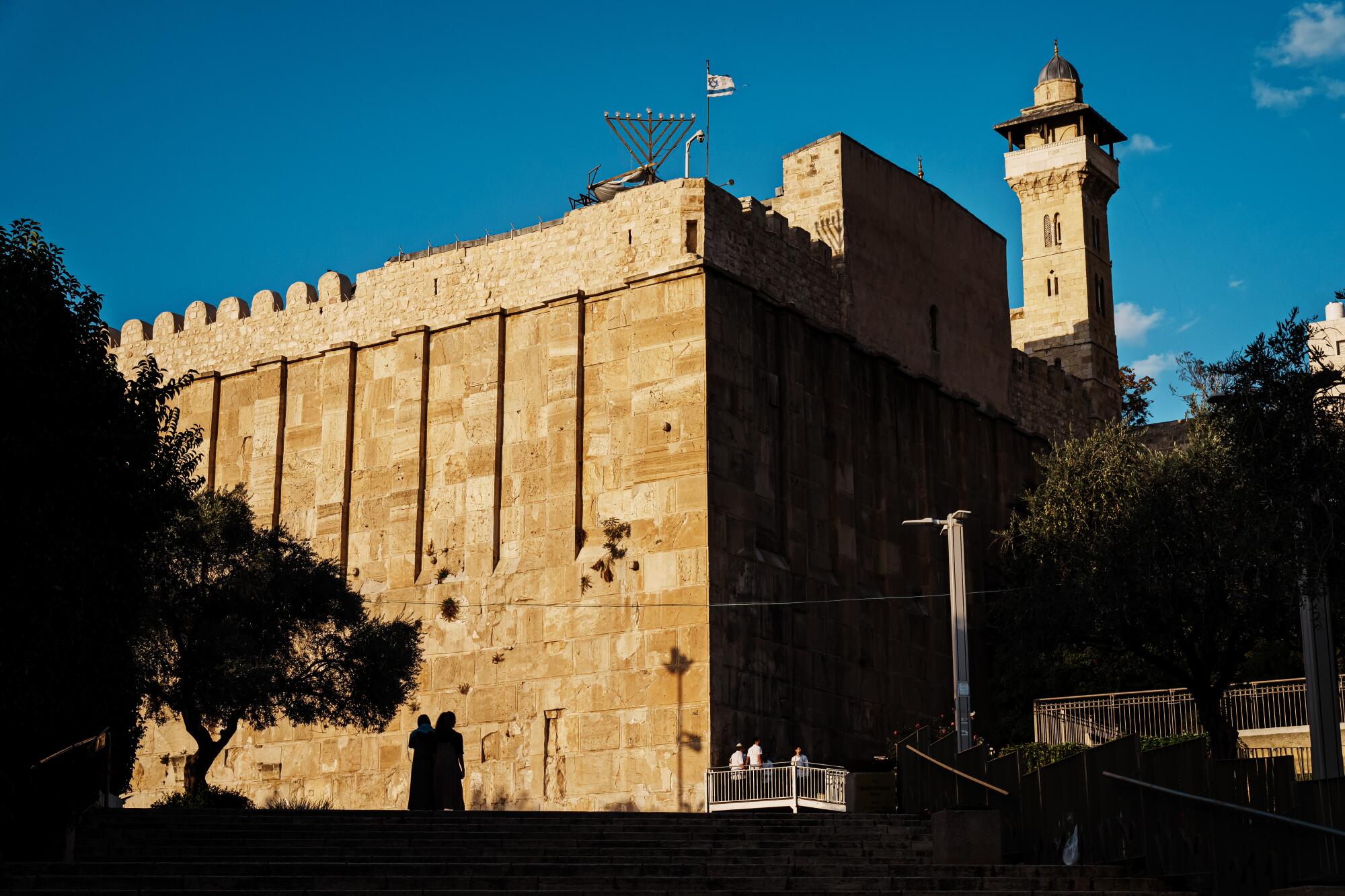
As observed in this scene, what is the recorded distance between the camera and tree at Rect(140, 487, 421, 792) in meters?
25.9

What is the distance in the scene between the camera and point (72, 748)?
15969mm

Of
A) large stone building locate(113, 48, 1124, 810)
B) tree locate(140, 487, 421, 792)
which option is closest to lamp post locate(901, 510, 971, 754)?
large stone building locate(113, 48, 1124, 810)

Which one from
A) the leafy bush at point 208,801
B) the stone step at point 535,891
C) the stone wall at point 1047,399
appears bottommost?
the stone step at point 535,891

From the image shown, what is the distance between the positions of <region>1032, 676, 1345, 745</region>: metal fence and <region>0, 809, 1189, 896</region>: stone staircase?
45.6ft

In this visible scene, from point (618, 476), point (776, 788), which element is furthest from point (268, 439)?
point (776, 788)

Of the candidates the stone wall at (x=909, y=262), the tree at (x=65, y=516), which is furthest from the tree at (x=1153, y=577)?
the tree at (x=65, y=516)

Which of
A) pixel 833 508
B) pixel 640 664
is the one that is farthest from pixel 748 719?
pixel 833 508

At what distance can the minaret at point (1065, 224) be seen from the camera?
51969 millimetres

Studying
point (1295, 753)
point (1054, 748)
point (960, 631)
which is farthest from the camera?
point (1054, 748)

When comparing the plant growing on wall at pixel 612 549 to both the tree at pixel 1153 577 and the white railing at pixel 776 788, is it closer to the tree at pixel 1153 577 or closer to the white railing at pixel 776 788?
the white railing at pixel 776 788

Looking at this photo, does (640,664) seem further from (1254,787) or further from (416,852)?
(1254,787)

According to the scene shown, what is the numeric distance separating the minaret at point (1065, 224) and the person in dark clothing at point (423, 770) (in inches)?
1295

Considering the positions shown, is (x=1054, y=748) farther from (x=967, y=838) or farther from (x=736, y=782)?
(x=967, y=838)

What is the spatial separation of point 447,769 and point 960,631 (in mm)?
8763
